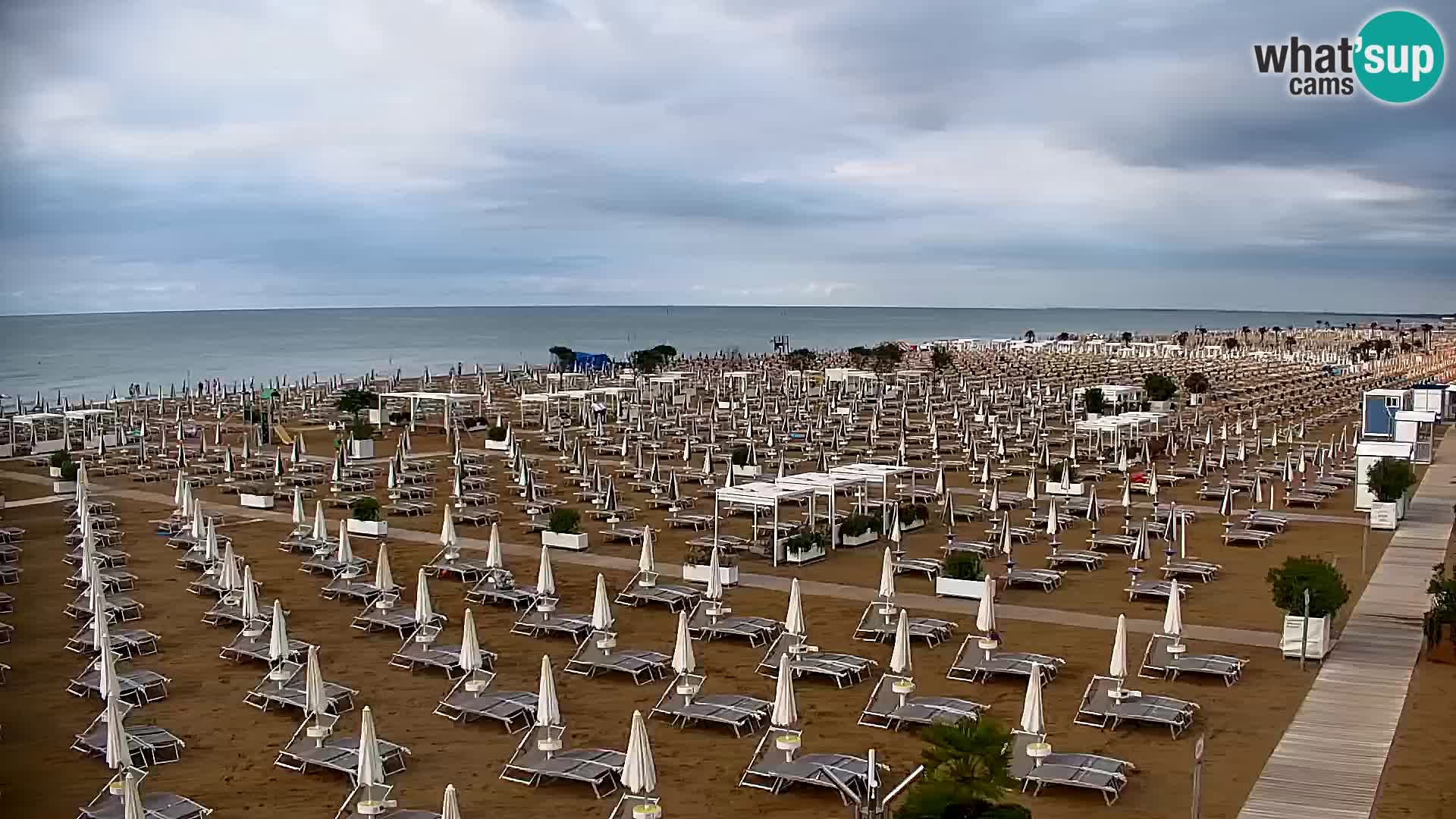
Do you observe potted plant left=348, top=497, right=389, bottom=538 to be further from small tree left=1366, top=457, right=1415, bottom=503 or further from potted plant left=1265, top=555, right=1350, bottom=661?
small tree left=1366, top=457, right=1415, bottom=503

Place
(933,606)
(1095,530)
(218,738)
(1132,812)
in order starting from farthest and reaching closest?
(1095,530) < (933,606) < (218,738) < (1132,812)

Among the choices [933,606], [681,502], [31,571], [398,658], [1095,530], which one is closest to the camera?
[398,658]

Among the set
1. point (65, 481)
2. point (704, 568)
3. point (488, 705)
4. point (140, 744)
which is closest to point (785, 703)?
point (488, 705)

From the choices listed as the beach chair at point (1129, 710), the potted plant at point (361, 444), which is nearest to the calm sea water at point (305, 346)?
the potted plant at point (361, 444)

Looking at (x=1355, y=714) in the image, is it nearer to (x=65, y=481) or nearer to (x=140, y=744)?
(x=140, y=744)

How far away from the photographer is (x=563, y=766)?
11.0 metres

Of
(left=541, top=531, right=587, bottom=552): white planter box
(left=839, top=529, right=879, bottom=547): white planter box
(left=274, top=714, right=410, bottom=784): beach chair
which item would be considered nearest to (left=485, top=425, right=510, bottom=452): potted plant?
(left=541, top=531, right=587, bottom=552): white planter box

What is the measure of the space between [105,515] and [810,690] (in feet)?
58.2

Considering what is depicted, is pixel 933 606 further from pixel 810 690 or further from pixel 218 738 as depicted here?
pixel 218 738

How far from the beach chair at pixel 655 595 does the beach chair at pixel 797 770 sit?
6218 mm

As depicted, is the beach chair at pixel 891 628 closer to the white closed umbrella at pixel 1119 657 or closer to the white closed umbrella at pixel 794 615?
the white closed umbrella at pixel 794 615

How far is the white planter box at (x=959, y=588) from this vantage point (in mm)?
18078

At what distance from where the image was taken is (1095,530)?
76.7 feet

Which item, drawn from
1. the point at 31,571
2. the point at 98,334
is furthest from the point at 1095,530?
the point at 98,334
